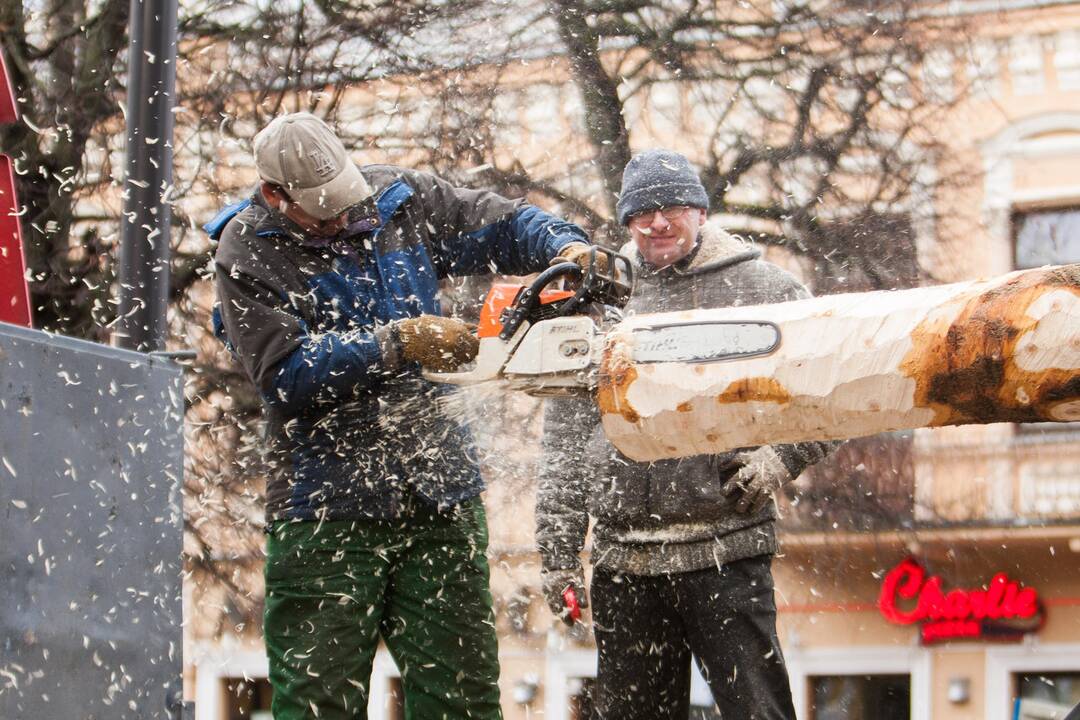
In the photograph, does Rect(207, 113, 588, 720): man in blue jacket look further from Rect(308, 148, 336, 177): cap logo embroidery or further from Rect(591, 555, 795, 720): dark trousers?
Rect(591, 555, 795, 720): dark trousers

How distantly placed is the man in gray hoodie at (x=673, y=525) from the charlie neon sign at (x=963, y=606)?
7362 mm

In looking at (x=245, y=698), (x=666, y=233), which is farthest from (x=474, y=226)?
(x=245, y=698)

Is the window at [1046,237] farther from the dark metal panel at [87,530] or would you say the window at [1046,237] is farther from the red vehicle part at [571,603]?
the dark metal panel at [87,530]

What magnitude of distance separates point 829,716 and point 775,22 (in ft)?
19.0

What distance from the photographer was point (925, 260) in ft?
31.0

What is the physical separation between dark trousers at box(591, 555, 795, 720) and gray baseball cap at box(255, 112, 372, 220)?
1.29 meters

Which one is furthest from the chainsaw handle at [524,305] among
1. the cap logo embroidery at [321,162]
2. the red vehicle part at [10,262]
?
the red vehicle part at [10,262]

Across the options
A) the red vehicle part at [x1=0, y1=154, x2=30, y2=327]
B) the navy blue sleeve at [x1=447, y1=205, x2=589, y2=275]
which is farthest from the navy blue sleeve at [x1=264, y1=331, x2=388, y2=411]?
the red vehicle part at [x1=0, y1=154, x2=30, y2=327]

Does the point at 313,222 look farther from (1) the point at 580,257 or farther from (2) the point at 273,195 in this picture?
(1) the point at 580,257

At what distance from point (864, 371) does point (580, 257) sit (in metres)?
0.81

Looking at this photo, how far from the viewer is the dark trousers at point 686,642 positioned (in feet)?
12.3

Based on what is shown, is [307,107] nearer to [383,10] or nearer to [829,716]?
[383,10]

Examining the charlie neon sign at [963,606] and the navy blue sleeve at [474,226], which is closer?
the navy blue sleeve at [474,226]

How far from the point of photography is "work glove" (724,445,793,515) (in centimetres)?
376
